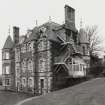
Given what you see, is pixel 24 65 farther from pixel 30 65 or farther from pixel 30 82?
pixel 30 82

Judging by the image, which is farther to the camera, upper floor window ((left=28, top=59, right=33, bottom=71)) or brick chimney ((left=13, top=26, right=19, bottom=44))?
brick chimney ((left=13, top=26, right=19, bottom=44))

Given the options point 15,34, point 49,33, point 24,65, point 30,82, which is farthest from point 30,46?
point 15,34

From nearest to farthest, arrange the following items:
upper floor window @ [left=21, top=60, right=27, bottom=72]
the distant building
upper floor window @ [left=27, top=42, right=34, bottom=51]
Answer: the distant building → upper floor window @ [left=27, top=42, right=34, bottom=51] → upper floor window @ [left=21, top=60, right=27, bottom=72]

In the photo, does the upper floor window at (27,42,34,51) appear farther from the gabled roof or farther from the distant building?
the gabled roof

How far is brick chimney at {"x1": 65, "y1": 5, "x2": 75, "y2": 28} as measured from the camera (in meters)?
36.1

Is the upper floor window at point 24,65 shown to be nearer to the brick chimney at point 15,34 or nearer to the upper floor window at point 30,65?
the upper floor window at point 30,65

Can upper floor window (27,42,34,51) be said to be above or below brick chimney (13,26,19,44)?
below

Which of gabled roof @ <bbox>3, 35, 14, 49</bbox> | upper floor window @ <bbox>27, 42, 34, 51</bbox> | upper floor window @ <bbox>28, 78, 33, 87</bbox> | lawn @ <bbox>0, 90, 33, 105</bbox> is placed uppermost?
gabled roof @ <bbox>3, 35, 14, 49</bbox>

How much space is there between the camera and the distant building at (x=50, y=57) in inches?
1331

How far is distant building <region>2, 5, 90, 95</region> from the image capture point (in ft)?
111

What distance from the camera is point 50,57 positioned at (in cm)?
3394

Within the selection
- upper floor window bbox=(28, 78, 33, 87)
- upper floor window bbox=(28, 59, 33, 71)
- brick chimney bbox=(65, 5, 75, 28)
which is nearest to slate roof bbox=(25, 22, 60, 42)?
brick chimney bbox=(65, 5, 75, 28)

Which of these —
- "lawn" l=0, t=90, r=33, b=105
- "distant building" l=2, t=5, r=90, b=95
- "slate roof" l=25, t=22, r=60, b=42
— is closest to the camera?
"lawn" l=0, t=90, r=33, b=105

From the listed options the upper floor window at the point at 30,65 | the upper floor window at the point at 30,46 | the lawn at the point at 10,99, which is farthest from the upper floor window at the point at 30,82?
the upper floor window at the point at 30,46
